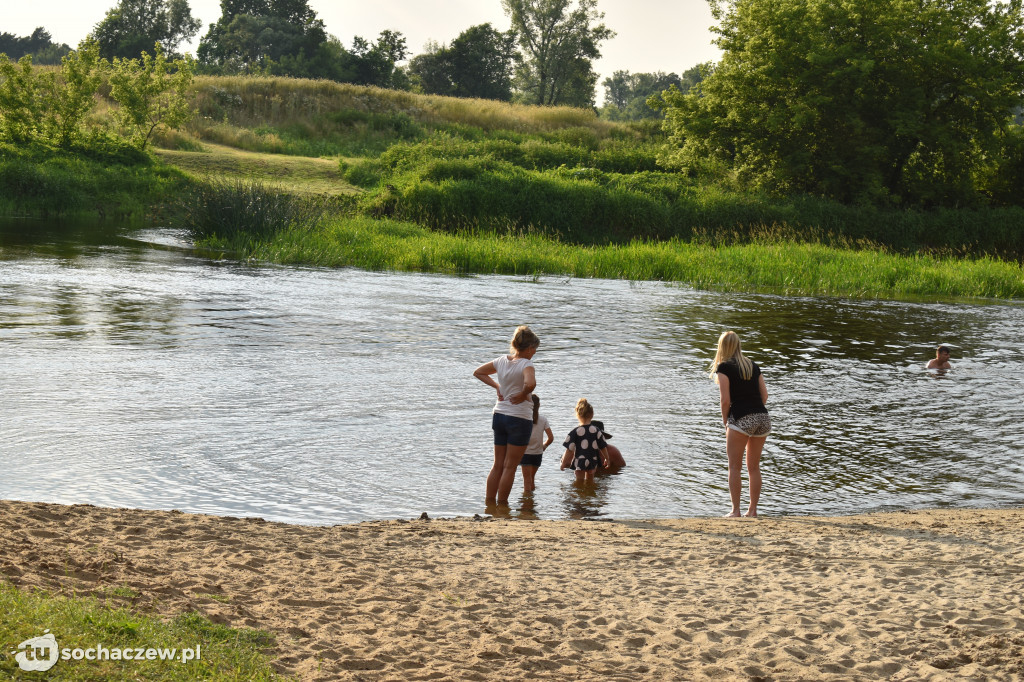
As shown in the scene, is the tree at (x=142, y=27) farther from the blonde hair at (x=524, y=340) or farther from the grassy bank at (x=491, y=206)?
the blonde hair at (x=524, y=340)

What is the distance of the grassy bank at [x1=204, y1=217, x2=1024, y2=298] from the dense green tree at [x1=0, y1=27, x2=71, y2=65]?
302 ft

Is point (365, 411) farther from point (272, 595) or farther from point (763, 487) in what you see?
point (272, 595)

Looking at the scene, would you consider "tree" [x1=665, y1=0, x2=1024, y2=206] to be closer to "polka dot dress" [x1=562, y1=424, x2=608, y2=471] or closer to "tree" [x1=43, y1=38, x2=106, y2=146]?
"tree" [x1=43, y1=38, x2=106, y2=146]

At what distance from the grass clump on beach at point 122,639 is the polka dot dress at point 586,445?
17.3ft

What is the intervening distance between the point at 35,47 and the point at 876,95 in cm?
10358

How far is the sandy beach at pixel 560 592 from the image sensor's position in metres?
5.30

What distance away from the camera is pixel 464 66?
96.6 metres

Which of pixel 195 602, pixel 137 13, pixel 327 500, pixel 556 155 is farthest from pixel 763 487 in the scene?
pixel 137 13

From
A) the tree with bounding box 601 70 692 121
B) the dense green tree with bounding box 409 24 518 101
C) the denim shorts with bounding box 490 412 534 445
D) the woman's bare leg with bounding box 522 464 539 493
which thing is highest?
the tree with bounding box 601 70 692 121

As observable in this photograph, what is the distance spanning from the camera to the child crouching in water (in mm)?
10109

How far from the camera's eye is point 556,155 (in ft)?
177

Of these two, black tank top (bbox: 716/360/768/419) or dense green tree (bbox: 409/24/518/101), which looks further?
dense green tree (bbox: 409/24/518/101)

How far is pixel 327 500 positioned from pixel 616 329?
42.1 feet

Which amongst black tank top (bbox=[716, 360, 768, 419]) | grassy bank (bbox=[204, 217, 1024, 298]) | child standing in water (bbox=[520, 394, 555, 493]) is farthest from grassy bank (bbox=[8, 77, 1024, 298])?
black tank top (bbox=[716, 360, 768, 419])
